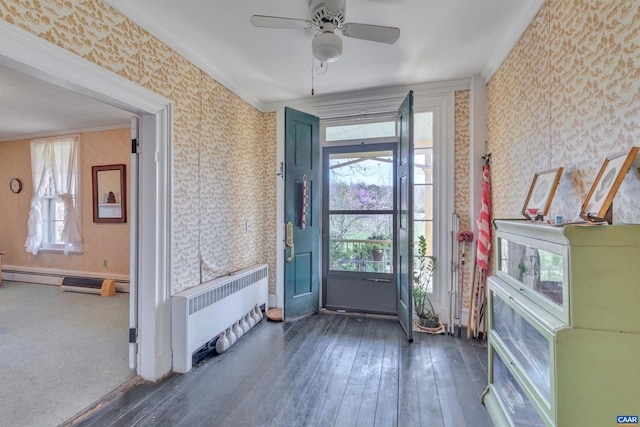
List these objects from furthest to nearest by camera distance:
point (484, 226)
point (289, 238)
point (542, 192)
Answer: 1. point (289, 238)
2. point (484, 226)
3. point (542, 192)

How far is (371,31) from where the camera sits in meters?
1.81

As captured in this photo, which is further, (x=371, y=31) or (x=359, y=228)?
(x=359, y=228)

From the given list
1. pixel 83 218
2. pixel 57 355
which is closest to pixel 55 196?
pixel 83 218

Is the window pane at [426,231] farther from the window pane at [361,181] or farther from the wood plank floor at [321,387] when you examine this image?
the wood plank floor at [321,387]

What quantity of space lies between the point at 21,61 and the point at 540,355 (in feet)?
9.10

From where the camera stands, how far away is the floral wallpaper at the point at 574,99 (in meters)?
1.17

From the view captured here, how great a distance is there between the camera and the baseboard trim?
182 inches

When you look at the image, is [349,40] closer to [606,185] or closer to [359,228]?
[606,185]

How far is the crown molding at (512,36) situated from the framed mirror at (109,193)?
17.3 ft

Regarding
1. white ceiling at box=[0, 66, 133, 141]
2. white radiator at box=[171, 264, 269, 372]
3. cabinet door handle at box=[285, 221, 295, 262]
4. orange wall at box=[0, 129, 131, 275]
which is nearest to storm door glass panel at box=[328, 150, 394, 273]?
cabinet door handle at box=[285, 221, 295, 262]

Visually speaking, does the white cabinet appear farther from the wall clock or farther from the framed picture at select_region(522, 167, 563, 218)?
the wall clock

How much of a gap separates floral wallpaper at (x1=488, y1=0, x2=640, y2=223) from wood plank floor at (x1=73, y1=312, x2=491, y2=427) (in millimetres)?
1392

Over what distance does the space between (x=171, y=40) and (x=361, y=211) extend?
8.52ft

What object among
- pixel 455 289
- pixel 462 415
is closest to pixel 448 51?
pixel 455 289
